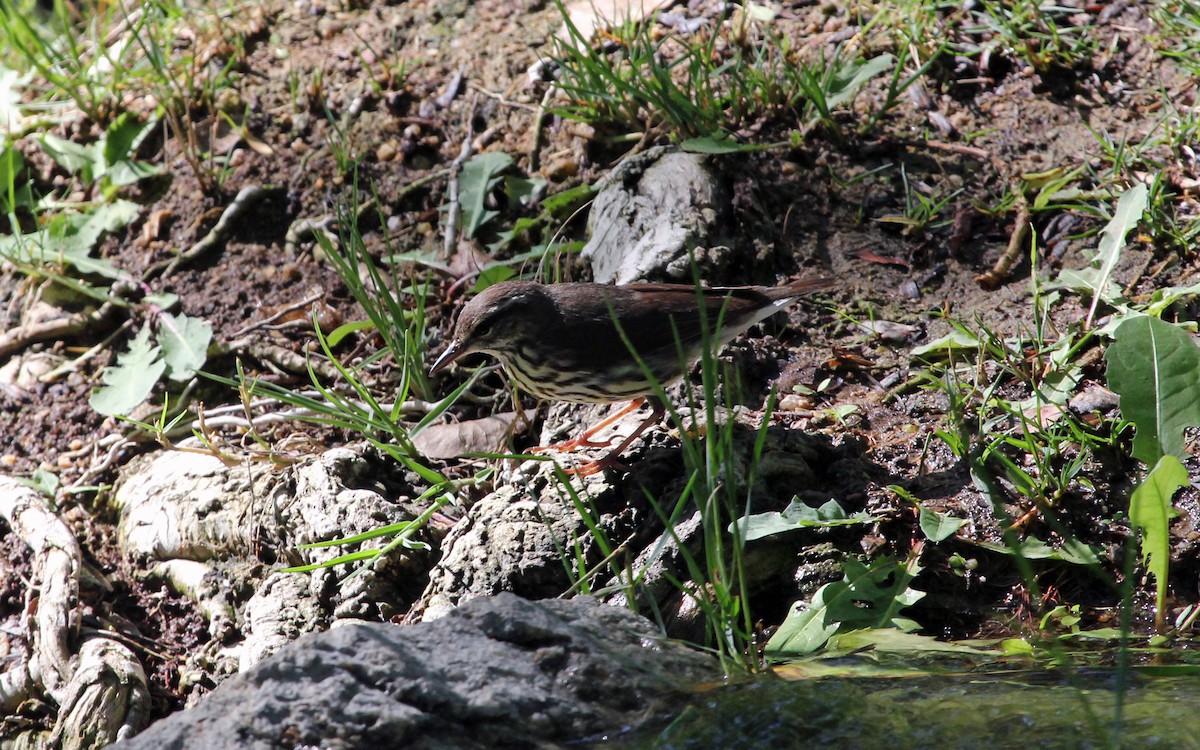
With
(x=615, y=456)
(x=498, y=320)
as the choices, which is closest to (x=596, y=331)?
(x=498, y=320)

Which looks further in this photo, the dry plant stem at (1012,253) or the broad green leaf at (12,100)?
the broad green leaf at (12,100)

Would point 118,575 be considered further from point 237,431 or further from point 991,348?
point 991,348

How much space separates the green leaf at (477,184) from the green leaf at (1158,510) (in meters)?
3.48

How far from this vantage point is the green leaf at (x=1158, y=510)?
10.4 ft

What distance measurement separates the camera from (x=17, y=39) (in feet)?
22.1

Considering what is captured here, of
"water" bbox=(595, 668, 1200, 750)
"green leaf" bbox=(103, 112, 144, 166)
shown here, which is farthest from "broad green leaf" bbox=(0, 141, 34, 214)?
"water" bbox=(595, 668, 1200, 750)

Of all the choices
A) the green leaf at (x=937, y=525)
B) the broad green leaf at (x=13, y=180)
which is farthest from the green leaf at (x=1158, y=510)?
the broad green leaf at (x=13, y=180)

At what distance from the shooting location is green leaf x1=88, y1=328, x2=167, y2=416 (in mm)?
5199

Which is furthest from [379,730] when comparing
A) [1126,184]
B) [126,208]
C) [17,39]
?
[17,39]

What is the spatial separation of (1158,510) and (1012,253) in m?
2.19

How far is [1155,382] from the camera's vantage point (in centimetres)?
371

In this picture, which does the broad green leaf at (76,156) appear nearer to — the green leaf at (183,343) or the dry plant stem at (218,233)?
the dry plant stem at (218,233)

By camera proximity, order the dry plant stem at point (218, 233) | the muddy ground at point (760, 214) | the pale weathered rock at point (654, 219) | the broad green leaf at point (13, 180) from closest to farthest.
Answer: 1. the muddy ground at point (760, 214)
2. the pale weathered rock at point (654, 219)
3. the dry plant stem at point (218, 233)
4. the broad green leaf at point (13, 180)

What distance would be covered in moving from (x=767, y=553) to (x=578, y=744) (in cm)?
125
